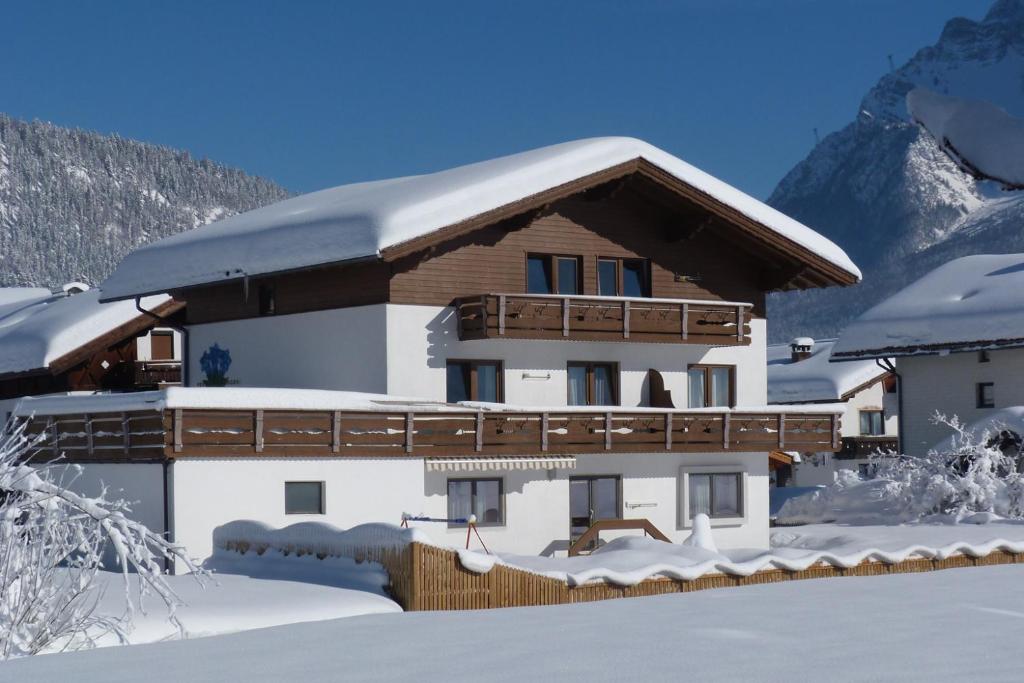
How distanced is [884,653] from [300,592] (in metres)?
9.53

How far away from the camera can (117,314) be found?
128 feet

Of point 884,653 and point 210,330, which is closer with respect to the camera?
point 884,653

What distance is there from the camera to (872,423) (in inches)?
2483

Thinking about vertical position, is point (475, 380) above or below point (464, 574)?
above

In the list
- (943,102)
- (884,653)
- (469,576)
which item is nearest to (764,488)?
(469,576)

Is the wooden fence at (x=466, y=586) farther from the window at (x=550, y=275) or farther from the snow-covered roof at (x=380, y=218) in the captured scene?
the window at (x=550, y=275)

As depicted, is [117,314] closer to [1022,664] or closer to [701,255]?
[701,255]

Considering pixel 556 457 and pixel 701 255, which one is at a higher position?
pixel 701 255

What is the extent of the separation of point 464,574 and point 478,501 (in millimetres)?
9657

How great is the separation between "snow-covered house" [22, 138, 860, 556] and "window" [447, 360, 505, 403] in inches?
1.5

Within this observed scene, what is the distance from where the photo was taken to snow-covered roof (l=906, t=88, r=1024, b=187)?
12.4 feet

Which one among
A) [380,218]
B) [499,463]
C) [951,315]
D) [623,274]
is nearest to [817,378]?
[951,315]

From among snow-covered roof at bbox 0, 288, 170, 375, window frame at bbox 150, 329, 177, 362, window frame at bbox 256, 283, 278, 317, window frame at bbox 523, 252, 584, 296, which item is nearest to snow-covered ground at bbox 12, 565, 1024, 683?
window frame at bbox 523, 252, 584, 296

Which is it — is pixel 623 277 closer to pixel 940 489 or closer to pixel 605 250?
pixel 605 250
